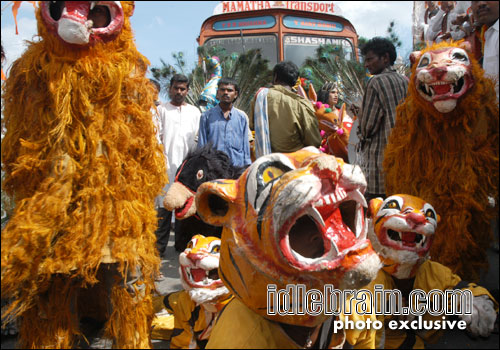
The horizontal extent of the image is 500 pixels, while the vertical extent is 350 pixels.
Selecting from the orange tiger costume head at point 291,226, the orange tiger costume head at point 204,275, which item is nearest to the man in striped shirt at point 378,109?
the orange tiger costume head at point 204,275

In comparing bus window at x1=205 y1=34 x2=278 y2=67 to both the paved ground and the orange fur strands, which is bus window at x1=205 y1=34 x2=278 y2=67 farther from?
the paved ground

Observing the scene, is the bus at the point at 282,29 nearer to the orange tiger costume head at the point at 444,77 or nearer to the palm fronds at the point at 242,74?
the palm fronds at the point at 242,74

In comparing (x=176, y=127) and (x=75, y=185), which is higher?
(x=176, y=127)

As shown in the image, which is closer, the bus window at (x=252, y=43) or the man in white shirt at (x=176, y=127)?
the man in white shirt at (x=176, y=127)

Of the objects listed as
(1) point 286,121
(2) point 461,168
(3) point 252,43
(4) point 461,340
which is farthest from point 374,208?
(3) point 252,43

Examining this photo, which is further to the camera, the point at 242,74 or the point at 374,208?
the point at 242,74

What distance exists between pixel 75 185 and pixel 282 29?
5.56 meters

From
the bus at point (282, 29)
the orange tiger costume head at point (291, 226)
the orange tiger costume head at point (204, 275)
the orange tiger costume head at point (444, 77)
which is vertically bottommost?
the orange tiger costume head at point (204, 275)

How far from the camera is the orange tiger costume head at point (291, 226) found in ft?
3.67

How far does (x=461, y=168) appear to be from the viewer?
2.58m

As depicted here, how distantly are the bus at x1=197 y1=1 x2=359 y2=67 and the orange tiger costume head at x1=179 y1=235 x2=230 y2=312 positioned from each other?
526 cm

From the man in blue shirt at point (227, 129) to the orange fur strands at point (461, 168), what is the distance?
1367 millimetres

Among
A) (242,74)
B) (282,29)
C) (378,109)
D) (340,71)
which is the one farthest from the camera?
(242,74)

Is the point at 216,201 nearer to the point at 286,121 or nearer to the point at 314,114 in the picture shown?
the point at 286,121
